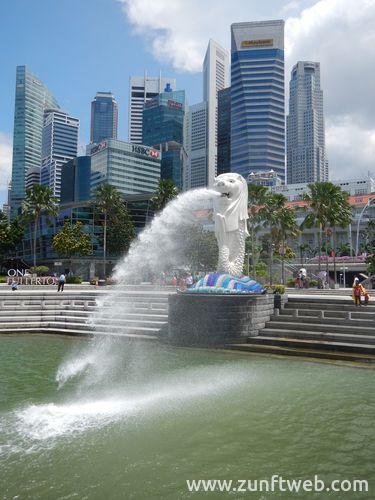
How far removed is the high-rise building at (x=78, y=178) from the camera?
178 metres

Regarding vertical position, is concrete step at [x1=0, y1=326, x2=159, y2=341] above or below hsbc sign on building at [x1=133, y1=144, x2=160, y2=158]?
below

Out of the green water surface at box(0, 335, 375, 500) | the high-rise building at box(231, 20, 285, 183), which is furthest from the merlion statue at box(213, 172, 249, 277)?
the high-rise building at box(231, 20, 285, 183)

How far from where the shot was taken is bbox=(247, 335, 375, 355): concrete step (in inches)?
539

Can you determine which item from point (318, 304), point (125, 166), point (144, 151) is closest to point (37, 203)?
point (318, 304)

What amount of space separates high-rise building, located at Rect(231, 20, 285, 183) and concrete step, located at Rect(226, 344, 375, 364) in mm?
176314

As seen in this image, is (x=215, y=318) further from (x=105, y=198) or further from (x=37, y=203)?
(x=105, y=198)

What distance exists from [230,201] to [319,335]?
7.03 meters

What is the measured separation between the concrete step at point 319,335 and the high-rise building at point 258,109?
17542 centimetres

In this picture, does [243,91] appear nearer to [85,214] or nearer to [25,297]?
[85,214]

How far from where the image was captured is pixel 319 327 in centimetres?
1550

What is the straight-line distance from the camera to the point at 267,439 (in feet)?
23.5

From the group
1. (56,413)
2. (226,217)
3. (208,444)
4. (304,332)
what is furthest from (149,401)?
(226,217)

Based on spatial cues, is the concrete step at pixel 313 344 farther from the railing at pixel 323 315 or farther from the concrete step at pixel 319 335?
the railing at pixel 323 315

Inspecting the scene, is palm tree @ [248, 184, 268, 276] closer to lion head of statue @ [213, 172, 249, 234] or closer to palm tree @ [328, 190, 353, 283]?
palm tree @ [328, 190, 353, 283]
